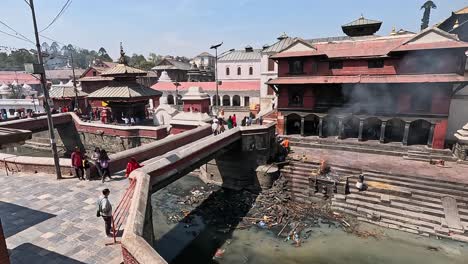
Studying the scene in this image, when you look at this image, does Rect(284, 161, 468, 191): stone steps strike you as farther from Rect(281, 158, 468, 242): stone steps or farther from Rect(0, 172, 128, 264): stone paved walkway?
Rect(0, 172, 128, 264): stone paved walkway

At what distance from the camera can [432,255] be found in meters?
11.8

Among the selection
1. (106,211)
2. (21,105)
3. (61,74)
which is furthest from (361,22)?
(61,74)

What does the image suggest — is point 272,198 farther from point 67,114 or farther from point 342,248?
point 67,114

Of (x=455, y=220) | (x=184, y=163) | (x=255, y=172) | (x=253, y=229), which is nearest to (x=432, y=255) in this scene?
(x=455, y=220)

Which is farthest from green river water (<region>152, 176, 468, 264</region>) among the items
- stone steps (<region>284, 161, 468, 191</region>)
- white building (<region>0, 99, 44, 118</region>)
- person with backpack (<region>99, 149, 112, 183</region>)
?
white building (<region>0, 99, 44, 118</region>)

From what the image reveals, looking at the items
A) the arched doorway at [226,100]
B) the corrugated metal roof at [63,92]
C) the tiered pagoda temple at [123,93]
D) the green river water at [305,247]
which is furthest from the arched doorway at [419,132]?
the corrugated metal roof at [63,92]

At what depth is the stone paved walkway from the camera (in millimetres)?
7023

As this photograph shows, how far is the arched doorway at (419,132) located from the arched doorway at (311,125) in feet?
23.8

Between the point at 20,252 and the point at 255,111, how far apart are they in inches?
1180

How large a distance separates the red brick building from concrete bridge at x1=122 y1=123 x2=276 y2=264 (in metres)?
4.98

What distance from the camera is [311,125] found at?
24.3 metres

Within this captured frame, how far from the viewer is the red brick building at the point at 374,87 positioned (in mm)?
17938

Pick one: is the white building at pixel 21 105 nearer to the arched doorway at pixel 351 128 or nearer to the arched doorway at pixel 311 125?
the arched doorway at pixel 311 125

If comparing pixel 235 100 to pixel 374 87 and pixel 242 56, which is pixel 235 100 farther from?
pixel 374 87
